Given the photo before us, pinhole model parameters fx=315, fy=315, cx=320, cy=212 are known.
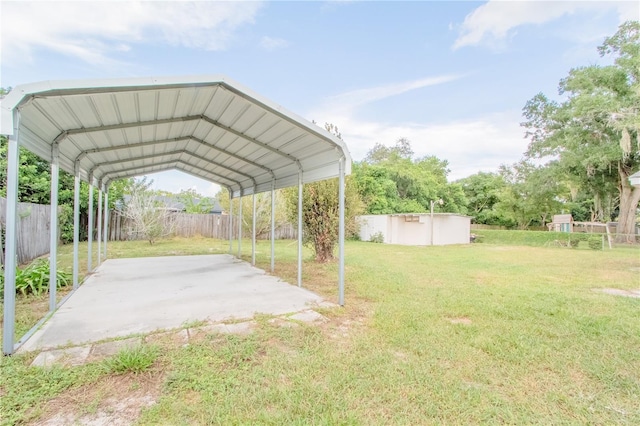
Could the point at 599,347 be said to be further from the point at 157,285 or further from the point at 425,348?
the point at 157,285

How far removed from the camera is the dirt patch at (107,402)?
6.52ft

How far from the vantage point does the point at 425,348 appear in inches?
121

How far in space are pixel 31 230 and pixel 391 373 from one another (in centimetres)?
972

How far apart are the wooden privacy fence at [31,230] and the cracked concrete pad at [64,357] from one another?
478cm

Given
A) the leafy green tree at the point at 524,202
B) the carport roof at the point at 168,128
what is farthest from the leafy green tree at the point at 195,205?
the leafy green tree at the point at 524,202

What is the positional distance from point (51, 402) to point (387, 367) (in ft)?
8.10

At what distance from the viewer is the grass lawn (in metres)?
2.08

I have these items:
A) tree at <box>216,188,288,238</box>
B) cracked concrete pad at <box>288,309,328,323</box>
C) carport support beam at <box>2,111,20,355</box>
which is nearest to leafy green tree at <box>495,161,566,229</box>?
tree at <box>216,188,288,238</box>

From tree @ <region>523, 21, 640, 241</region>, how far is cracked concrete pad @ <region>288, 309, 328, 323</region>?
15.8 m

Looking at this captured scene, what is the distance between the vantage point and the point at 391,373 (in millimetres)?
2572

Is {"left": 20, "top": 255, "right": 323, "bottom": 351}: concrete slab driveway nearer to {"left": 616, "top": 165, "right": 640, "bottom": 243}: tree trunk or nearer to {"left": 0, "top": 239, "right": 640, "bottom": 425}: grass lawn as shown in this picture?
{"left": 0, "top": 239, "right": 640, "bottom": 425}: grass lawn

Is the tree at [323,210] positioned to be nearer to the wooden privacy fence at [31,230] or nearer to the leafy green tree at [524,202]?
the wooden privacy fence at [31,230]

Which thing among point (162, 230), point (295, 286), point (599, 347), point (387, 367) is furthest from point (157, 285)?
point (162, 230)

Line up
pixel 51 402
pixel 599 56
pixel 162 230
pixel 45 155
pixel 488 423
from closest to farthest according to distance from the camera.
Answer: pixel 488 423 → pixel 51 402 → pixel 45 155 → pixel 162 230 → pixel 599 56
